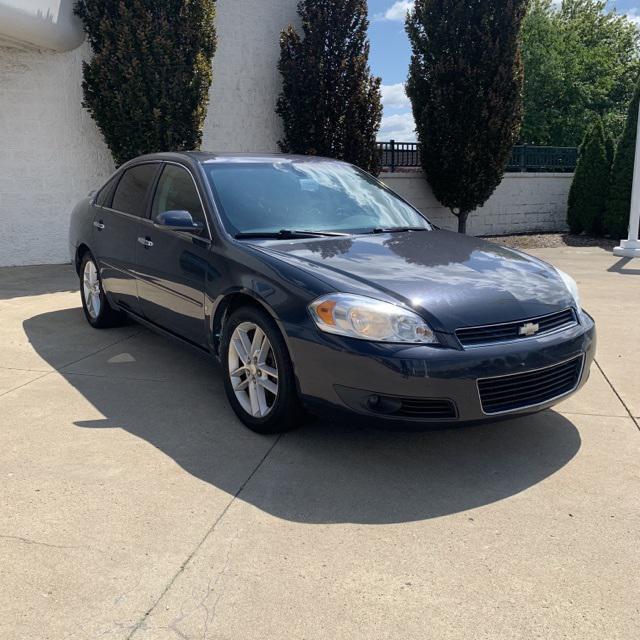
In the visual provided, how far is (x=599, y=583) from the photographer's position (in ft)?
8.02

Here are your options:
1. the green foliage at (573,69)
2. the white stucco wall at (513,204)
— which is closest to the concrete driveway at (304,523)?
the white stucco wall at (513,204)

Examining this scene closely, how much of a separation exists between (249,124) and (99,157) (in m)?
2.66

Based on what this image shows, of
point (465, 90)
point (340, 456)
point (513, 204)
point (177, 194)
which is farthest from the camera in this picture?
point (513, 204)

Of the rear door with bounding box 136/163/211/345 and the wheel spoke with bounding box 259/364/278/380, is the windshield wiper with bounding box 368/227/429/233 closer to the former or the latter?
the rear door with bounding box 136/163/211/345

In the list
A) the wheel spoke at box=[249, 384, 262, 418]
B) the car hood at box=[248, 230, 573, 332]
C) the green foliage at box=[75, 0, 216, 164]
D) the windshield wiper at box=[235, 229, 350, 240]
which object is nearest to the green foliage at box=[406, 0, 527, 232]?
the green foliage at box=[75, 0, 216, 164]

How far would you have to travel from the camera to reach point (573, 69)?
112ft

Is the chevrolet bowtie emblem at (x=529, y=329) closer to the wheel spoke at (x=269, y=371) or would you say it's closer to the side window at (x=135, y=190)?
the wheel spoke at (x=269, y=371)

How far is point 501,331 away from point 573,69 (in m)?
35.8

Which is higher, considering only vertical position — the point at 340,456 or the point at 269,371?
the point at 269,371

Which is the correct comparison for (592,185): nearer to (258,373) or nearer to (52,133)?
(52,133)

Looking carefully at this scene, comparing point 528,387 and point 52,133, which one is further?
point 52,133

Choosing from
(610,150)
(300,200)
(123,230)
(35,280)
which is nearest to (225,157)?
(300,200)

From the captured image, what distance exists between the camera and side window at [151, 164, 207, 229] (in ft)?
14.3

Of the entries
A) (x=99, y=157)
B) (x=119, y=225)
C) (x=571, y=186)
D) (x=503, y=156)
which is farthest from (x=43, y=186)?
(x=571, y=186)
